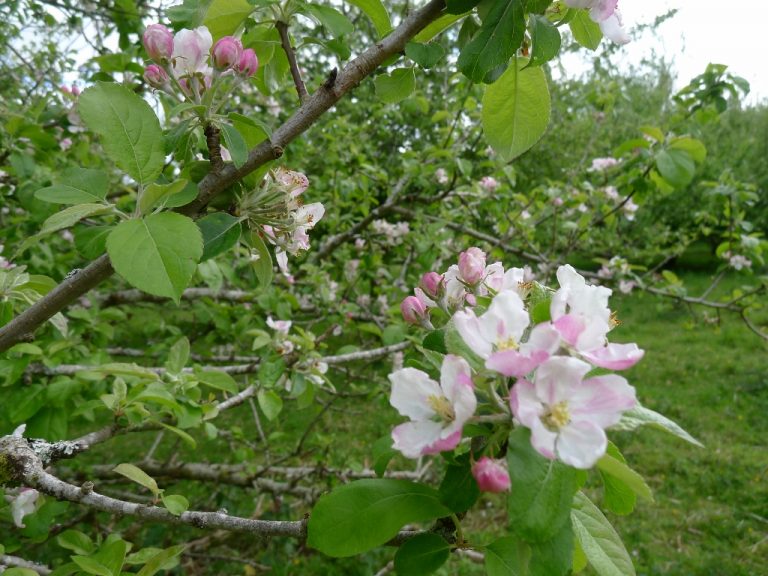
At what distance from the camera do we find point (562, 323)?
0.81m

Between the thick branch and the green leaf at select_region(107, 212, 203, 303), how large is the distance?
0.52ft

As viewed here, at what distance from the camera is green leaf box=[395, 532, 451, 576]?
90 cm

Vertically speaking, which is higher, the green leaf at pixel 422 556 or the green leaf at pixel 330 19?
the green leaf at pixel 330 19

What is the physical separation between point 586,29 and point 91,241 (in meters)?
1.09

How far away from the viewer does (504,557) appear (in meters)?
0.87

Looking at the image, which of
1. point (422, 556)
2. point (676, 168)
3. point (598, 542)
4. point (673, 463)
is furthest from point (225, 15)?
point (673, 463)

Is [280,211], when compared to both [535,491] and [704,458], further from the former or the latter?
[704,458]

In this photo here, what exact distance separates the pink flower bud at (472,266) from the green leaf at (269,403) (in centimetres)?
125

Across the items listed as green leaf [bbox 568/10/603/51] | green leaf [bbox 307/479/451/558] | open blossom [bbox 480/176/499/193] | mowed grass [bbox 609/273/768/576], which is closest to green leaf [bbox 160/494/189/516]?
green leaf [bbox 307/479/451/558]

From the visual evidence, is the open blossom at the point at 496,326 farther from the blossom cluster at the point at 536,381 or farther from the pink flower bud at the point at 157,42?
the pink flower bud at the point at 157,42

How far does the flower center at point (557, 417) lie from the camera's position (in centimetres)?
74

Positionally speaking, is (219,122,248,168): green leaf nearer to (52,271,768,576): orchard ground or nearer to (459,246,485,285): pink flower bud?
(459,246,485,285): pink flower bud

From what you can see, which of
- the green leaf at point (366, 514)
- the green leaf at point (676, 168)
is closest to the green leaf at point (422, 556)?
the green leaf at point (366, 514)

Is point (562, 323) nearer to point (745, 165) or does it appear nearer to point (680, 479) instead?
point (680, 479)
